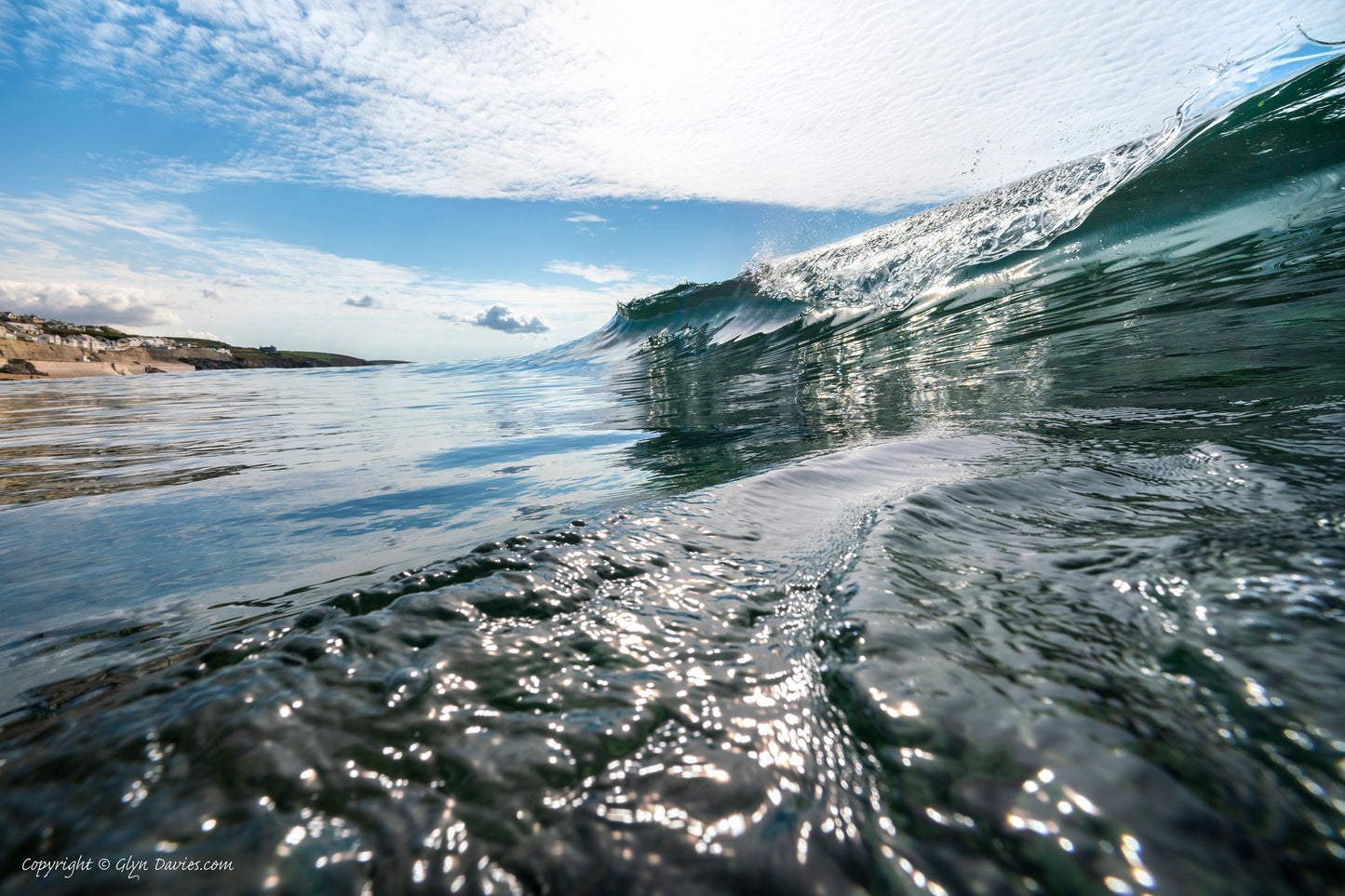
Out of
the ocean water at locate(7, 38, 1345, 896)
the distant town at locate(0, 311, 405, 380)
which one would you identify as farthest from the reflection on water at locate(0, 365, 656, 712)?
the distant town at locate(0, 311, 405, 380)

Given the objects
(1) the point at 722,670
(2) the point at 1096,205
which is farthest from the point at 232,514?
(2) the point at 1096,205

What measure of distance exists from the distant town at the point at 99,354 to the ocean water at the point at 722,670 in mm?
59519

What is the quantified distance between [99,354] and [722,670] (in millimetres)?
77243

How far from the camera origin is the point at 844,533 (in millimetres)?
1925

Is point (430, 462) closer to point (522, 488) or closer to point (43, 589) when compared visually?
point (522, 488)

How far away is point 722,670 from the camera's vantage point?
1187mm

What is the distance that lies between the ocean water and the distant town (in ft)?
195

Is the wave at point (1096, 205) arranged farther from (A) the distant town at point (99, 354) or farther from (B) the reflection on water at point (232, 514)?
(A) the distant town at point (99, 354)

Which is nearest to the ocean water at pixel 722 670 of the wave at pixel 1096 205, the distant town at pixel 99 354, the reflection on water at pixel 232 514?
the reflection on water at pixel 232 514

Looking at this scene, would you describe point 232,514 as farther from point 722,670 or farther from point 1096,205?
point 1096,205

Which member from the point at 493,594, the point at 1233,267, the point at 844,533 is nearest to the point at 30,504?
the point at 493,594

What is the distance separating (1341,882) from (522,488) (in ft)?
10.6

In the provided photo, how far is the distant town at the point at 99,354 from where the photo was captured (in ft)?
144

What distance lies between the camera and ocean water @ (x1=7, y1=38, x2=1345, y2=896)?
2.44 feet
